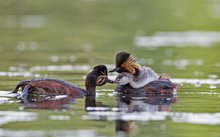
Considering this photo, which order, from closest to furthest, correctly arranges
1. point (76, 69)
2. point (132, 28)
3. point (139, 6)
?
point (76, 69) → point (132, 28) → point (139, 6)

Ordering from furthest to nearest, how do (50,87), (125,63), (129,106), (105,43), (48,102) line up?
1. (105,43)
2. (125,63)
3. (50,87)
4. (48,102)
5. (129,106)

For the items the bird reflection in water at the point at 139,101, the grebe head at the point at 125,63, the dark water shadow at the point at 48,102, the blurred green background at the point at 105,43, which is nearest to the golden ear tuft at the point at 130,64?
the grebe head at the point at 125,63

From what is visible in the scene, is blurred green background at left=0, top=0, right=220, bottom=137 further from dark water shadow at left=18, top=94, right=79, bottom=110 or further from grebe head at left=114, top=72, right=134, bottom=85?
grebe head at left=114, top=72, right=134, bottom=85

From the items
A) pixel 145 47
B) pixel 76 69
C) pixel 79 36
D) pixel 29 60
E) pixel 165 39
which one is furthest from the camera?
pixel 79 36

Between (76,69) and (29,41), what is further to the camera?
(29,41)

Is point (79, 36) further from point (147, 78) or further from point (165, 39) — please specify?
point (147, 78)

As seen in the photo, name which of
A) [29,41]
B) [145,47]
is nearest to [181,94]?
[145,47]

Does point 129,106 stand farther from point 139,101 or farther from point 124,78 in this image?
point 124,78

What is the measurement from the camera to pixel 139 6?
34781 mm

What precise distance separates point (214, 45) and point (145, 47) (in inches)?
77.8

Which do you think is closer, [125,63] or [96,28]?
[125,63]

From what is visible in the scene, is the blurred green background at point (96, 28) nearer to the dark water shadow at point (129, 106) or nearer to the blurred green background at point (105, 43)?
the blurred green background at point (105, 43)

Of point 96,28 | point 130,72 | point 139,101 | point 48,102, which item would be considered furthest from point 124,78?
point 96,28

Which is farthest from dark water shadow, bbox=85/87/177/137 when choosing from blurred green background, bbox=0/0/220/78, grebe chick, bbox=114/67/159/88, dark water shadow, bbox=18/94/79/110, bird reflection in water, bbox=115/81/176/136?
blurred green background, bbox=0/0/220/78
